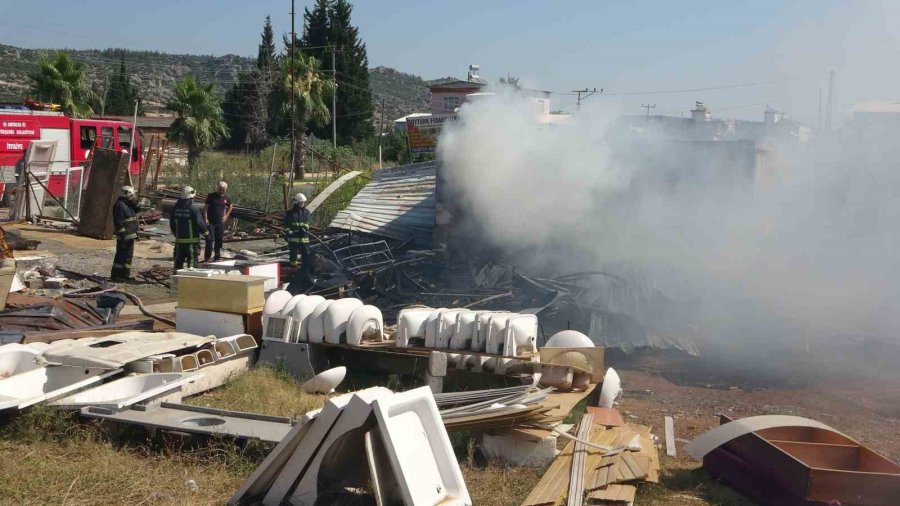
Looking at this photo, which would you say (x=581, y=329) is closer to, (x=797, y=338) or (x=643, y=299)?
(x=643, y=299)

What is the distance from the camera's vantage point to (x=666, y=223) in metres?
14.5

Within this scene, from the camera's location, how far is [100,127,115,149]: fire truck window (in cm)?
2272

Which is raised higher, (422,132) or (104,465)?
(422,132)

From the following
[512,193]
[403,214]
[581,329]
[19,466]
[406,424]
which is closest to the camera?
[406,424]

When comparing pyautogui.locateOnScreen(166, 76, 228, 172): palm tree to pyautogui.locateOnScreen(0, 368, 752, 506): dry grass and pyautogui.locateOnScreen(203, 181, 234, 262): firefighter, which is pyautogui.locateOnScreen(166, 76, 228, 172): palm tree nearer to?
pyautogui.locateOnScreen(203, 181, 234, 262): firefighter

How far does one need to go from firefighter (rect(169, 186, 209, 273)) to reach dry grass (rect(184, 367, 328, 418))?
5.81 m

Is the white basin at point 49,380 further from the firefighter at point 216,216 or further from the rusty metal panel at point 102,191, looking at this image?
the rusty metal panel at point 102,191

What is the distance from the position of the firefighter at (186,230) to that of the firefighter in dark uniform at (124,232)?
649mm

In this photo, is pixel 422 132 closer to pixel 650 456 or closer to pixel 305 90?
pixel 305 90

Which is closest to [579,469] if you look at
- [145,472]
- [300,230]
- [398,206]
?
[145,472]

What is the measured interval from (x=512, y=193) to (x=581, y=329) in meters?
3.69

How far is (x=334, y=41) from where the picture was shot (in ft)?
163

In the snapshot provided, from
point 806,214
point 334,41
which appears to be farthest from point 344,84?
point 806,214

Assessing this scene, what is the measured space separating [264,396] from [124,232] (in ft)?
21.8
